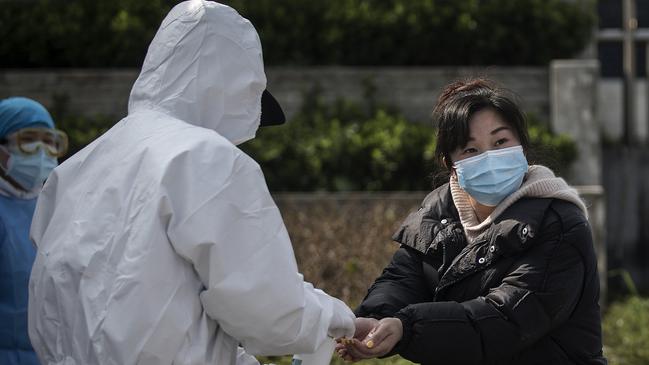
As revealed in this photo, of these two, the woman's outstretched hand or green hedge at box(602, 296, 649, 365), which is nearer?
the woman's outstretched hand

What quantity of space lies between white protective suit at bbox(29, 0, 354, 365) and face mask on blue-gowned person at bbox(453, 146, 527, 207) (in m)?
0.64

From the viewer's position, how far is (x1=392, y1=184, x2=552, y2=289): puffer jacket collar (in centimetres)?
318

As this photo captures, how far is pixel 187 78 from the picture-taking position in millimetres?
2920

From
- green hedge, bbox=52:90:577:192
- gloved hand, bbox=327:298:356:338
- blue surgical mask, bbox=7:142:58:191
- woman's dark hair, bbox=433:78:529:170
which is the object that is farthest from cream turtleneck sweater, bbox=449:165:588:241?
green hedge, bbox=52:90:577:192

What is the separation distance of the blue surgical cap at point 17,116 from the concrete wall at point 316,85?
407cm

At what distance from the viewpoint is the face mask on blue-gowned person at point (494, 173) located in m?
3.28

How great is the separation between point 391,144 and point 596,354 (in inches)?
201

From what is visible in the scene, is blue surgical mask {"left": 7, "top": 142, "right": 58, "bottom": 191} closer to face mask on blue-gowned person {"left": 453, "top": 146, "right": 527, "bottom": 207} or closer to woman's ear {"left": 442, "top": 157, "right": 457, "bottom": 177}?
woman's ear {"left": 442, "top": 157, "right": 457, "bottom": 177}

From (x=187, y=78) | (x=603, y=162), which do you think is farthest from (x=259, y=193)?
(x=603, y=162)

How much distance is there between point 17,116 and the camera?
468cm

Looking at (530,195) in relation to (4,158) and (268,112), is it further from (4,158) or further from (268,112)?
(4,158)

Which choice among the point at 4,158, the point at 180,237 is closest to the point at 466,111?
the point at 180,237

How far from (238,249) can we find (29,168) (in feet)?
6.98

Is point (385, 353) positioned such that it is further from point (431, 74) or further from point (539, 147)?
point (431, 74)
